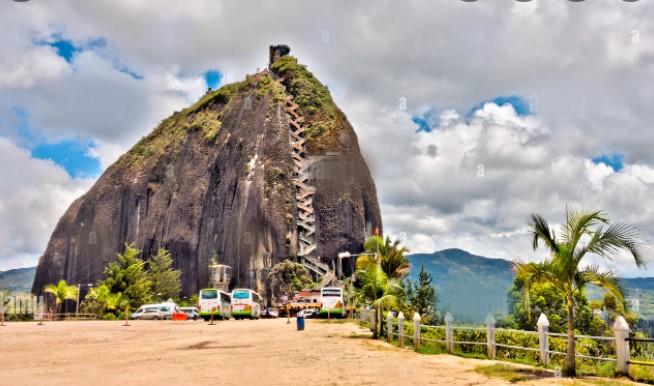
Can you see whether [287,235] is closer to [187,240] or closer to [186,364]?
[187,240]

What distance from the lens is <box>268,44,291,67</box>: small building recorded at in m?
97.9

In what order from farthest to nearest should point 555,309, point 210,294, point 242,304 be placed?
point 555,309, point 242,304, point 210,294

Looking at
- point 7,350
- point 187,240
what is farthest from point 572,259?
point 187,240

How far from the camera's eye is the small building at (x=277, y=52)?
321ft

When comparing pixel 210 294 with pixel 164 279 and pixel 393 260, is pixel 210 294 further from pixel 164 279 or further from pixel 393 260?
pixel 164 279

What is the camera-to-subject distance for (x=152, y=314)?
4525 cm

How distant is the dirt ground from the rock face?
45753 millimetres

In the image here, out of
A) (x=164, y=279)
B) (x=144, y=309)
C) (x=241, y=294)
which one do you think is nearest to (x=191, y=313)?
(x=144, y=309)

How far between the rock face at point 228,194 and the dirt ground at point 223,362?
150 ft

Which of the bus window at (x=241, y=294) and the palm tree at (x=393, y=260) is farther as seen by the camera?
the bus window at (x=241, y=294)

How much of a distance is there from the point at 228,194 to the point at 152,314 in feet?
119

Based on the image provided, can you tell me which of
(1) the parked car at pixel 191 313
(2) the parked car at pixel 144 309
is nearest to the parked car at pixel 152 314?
(2) the parked car at pixel 144 309

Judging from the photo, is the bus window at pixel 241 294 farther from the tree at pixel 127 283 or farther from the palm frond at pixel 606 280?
the palm frond at pixel 606 280

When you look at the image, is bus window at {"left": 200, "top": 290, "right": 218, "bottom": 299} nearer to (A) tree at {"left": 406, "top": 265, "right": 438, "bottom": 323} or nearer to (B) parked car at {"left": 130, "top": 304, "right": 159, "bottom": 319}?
(B) parked car at {"left": 130, "top": 304, "right": 159, "bottom": 319}
